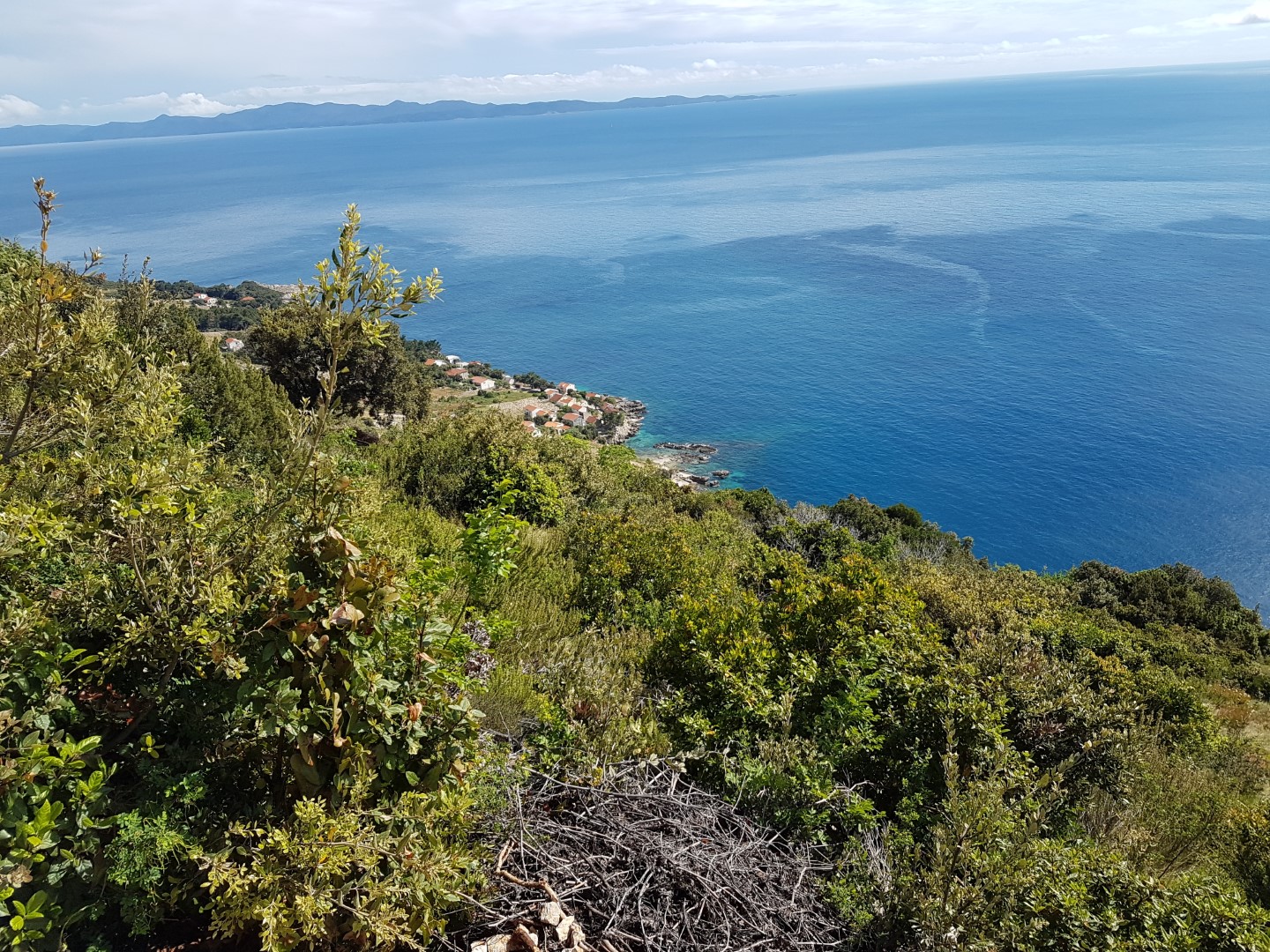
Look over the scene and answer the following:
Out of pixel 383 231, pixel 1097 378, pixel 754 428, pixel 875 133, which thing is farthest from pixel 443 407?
pixel 875 133

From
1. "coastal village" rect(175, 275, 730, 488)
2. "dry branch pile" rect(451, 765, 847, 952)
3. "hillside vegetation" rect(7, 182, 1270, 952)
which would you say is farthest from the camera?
"coastal village" rect(175, 275, 730, 488)

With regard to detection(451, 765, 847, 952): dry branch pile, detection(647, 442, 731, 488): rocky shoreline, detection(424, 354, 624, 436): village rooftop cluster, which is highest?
detection(451, 765, 847, 952): dry branch pile

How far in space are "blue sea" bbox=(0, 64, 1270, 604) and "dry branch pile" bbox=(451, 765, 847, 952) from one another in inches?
1374

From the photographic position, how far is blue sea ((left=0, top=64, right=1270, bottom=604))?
40125 millimetres

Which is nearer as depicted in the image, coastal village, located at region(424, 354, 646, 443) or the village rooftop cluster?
the village rooftop cluster

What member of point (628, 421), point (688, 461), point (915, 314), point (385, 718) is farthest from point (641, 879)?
point (915, 314)

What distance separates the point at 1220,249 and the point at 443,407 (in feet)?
242

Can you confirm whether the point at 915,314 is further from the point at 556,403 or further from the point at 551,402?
the point at 551,402

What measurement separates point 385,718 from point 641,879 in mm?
1466

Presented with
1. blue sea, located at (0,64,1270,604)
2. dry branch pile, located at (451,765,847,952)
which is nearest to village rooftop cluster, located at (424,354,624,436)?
blue sea, located at (0,64,1270,604)

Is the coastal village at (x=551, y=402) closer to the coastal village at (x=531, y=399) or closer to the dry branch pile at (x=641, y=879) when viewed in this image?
the coastal village at (x=531, y=399)

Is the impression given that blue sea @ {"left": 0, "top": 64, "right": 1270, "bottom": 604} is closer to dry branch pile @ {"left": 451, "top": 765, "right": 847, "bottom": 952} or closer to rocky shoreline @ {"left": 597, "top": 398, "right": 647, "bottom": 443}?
rocky shoreline @ {"left": 597, "top": 398, "right": 647, "bottom": 443}

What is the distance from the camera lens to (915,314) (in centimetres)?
6175

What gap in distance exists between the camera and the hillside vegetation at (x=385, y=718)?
2473 millimetres
